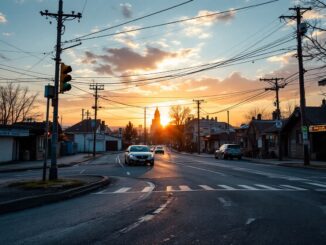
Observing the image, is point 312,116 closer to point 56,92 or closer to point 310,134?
point 310,134

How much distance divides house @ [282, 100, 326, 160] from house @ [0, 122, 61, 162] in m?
25.1

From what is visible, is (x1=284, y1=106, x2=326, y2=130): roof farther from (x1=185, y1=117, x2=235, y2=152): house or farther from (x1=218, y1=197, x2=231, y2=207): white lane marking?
(x1=185, y1=117, x2=235, y2=152): house

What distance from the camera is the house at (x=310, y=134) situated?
40809 millimetres

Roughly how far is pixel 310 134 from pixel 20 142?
97.4 ft

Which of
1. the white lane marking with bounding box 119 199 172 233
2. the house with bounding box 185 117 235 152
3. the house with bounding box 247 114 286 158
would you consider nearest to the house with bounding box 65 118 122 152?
the house with bounding box 185 117 235 152

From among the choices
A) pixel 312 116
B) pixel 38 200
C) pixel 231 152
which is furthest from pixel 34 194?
pixel 231 152

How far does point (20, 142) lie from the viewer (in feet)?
144

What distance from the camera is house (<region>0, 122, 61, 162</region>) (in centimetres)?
3767

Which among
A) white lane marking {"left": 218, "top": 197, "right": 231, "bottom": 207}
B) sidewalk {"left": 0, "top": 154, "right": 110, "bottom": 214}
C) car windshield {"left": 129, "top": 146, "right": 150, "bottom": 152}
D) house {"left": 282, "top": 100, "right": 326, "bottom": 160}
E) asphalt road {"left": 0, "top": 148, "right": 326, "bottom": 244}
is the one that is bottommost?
asphalt road {"left": 0, "top": 148, "right": 326, "bottom": 244}

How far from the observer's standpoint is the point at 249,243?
22.0 ft

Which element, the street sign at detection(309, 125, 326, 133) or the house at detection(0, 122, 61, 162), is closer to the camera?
the street sign at detection(309, 125, 326, 133)

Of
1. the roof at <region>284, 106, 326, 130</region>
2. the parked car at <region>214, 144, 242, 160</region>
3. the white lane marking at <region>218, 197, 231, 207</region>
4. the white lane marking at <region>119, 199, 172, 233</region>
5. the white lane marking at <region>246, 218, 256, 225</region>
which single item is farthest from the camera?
the parked car at <region>214, 144, 242, 160</region>

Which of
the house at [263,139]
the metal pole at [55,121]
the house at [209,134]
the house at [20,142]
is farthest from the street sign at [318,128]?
the house at [209,134]

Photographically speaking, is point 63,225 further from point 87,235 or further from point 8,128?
point 8,128
